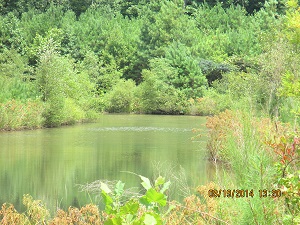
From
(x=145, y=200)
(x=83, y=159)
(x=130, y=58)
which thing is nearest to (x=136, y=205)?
Answer: (x=145, y=200)

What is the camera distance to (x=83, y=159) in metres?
14.1

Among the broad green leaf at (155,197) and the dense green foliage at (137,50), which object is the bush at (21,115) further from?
the broad green leaf at (155,197)

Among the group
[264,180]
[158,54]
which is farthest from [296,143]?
[158,54]

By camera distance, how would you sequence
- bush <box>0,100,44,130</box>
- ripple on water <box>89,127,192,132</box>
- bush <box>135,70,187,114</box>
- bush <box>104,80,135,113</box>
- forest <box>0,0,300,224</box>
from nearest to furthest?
bush <box>0,100,44,130</box> < ripple on water <box>89,127,192,132</box> < forest <box>0,0,300,224</box> < bush <box>135,70,187,114</box> < bush <box>104,80,135,113</box>

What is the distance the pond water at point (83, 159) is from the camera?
34.2 ft

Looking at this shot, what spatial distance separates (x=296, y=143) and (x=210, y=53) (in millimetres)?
35416

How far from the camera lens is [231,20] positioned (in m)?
44.6

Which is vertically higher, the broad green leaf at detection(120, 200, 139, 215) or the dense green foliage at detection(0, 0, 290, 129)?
the dense green foliage at detection(0, 0, 290, 129)

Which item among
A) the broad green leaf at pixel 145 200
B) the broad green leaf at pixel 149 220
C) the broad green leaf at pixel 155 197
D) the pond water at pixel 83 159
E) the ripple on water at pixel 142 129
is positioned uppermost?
the broad green leaf at pixel 155 197

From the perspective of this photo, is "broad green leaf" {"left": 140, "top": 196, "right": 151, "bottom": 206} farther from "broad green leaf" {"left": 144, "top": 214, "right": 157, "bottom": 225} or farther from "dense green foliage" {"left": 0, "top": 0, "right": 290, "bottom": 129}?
"dense green foliage" {"left": 0, "top": 0, "right": 290, "bottom": 129}

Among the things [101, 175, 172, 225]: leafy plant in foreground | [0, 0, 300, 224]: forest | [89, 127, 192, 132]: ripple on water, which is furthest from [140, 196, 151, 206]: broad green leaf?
[89, 127, 192, 132]: ripple on water

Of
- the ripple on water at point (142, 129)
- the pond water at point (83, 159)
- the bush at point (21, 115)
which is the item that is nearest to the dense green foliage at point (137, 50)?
the bush at point (21, 115)

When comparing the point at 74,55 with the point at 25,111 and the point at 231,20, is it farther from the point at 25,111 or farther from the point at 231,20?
the point at 25,111

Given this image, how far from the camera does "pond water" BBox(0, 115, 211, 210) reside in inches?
410
